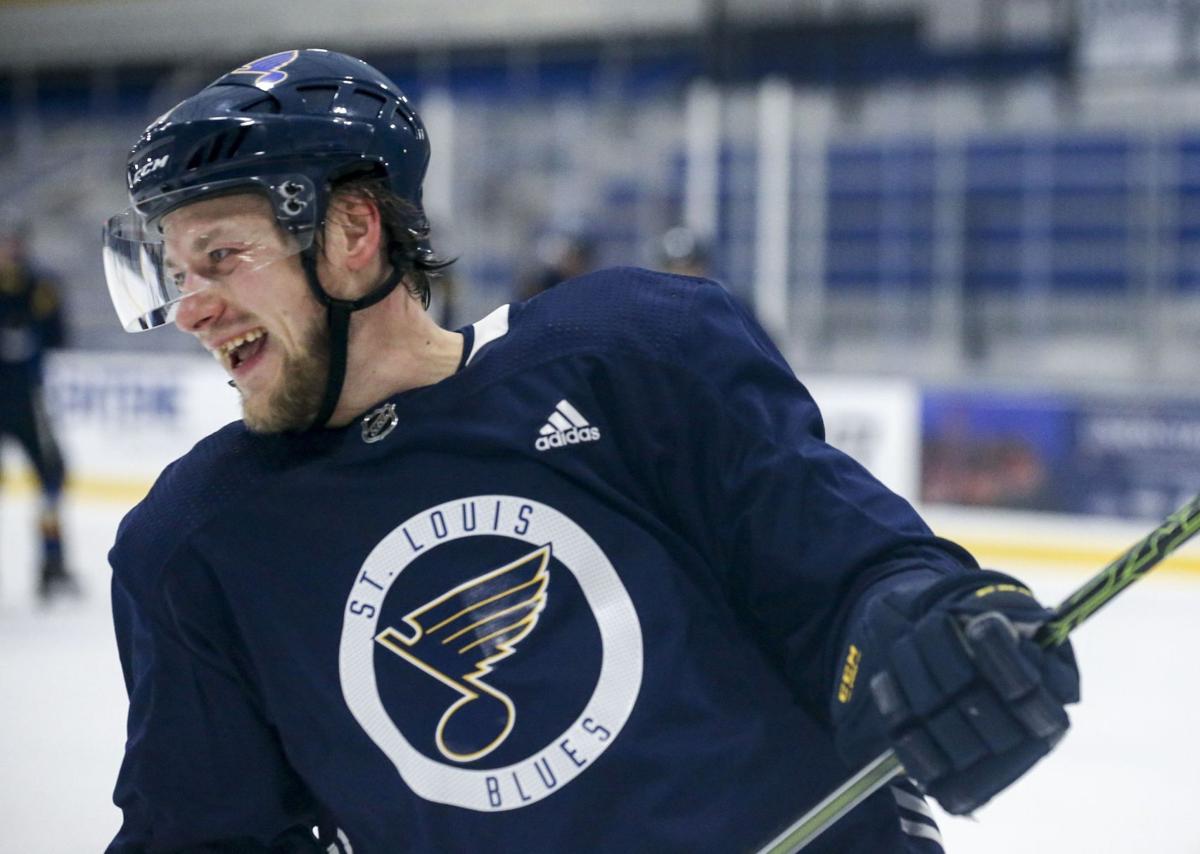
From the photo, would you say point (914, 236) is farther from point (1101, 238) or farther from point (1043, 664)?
point (1043, 664)

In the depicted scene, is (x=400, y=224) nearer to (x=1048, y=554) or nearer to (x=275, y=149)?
(x=275, y=149)

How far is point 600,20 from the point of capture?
8.45 metres

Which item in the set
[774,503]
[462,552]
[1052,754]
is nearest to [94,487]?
[1052,754]

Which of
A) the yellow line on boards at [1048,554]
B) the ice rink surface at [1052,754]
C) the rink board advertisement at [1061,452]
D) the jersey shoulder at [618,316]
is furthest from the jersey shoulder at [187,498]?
the rink board advertisement at [1061,452]

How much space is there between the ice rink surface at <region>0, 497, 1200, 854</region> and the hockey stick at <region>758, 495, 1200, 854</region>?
1625 millimetres

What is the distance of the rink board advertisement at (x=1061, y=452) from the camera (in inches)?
209

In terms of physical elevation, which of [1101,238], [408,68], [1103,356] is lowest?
[1103,356]

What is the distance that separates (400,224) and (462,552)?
0.28 m

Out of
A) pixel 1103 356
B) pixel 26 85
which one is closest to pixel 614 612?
pixel 1103 356

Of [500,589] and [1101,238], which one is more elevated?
[500,589]

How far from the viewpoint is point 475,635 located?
1.11 metres

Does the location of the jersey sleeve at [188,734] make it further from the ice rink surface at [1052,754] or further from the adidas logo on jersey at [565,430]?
the ice rink surface at [1052,754]

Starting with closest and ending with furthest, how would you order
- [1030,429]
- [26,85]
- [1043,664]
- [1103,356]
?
[1043,664]
[1030,429]
[1103,356]
[26,85]

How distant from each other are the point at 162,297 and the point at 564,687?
0.44 m
